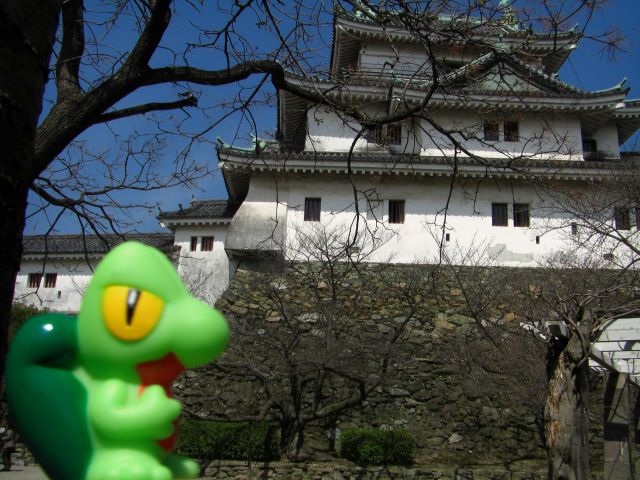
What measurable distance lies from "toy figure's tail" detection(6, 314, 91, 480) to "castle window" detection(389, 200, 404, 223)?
1934 centimetres

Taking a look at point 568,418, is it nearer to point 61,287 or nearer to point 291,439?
point 291,439

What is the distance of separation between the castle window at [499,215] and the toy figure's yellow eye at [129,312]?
66.8 feet

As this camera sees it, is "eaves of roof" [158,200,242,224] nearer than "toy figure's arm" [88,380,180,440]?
No

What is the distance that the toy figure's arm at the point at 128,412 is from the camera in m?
1.84

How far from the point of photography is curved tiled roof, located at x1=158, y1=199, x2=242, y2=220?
22891 mm

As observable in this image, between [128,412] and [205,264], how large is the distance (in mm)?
21140

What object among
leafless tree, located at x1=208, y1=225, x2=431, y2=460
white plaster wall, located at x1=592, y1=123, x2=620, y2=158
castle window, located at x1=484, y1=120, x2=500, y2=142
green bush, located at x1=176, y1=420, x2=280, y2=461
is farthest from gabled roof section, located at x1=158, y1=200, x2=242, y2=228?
white plaster wall, located at x1=592, y1=123, x2=620, y2=158

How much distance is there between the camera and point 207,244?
2311 centimetres

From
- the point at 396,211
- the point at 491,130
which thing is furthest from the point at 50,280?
the point at 491,130

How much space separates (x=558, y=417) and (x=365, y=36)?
19034 mm

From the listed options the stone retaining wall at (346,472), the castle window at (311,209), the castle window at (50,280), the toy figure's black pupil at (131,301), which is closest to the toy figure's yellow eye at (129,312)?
the toy figure's black pupil at (131,301)

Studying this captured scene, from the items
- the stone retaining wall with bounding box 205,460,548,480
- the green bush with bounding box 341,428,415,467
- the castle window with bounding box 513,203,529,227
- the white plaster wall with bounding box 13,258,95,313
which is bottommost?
the stone retaining wall with bounding box 205,460,548,480

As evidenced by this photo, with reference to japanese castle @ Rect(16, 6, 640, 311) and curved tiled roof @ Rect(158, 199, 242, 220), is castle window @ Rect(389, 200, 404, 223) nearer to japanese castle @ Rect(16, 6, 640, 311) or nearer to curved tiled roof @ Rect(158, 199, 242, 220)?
japanese castle @ Rect(16, 6, 640, 311)

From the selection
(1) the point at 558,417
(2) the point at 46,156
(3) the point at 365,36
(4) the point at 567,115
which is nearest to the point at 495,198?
(4) the point at 567,115
